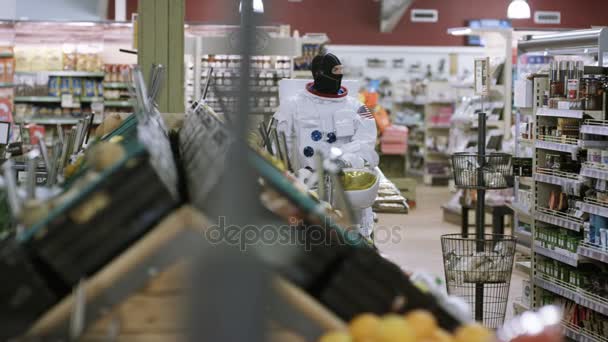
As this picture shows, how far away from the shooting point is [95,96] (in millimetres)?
11773

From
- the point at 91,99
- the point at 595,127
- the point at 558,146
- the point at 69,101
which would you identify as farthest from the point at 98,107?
the point at 595,127

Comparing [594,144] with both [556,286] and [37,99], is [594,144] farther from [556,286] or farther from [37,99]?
[37,99]

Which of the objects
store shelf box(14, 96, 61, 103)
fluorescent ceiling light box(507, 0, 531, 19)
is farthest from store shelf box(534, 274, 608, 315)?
fluorescent ceiling light box(507, 0, 531, 19)

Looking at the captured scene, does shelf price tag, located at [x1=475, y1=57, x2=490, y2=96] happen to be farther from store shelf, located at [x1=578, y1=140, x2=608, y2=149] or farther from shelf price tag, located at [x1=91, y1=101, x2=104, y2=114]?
shelf price tag, located at [x1=91, y1=101, x2=104, y2=114]

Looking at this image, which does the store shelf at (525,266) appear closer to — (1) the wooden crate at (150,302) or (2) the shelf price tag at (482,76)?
(2) the shelf price tag at (482,76)

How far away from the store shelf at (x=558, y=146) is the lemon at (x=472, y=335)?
3.85m

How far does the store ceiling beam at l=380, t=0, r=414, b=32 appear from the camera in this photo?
17.6 meters

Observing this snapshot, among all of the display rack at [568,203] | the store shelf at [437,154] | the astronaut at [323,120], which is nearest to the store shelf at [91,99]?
the store shelf at [437,154]

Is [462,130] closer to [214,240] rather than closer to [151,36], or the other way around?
[151,36]

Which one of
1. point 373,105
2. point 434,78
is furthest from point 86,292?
point 434,78

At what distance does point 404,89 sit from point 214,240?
50.8 feet

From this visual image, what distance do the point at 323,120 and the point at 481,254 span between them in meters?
1.22

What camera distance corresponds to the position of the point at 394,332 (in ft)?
4.91

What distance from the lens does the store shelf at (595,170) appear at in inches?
190
